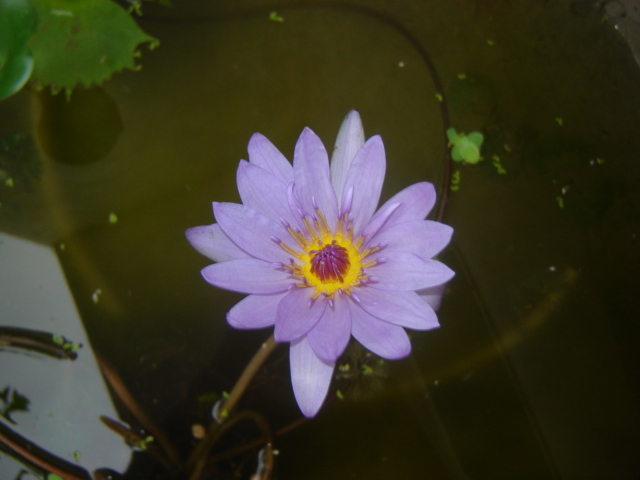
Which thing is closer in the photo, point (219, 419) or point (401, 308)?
point (401, 308)

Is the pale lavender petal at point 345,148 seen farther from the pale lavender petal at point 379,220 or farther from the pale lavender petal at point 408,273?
the pale lavender petal at point 408,273

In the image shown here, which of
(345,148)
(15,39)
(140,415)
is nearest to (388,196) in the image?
(345,148)

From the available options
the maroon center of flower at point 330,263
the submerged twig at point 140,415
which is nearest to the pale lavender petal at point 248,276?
the maroon center of flower at point 330,263

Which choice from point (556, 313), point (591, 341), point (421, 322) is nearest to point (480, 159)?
point (556, 313)

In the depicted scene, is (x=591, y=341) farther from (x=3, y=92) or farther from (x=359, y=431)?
(x=3, y=92)

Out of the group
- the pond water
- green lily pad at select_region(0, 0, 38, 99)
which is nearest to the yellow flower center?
the pond water

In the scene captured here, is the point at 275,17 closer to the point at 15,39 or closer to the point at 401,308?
the point at 15,39
